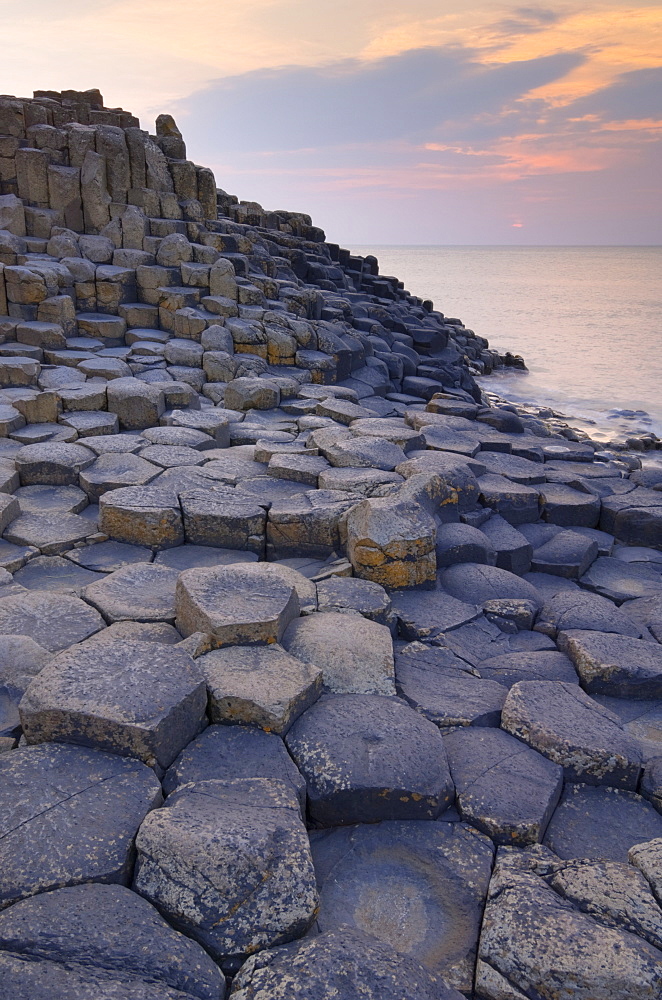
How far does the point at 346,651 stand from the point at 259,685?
21.5 inches

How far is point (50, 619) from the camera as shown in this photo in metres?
3.37

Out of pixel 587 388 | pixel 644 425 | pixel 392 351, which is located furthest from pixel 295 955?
pixel 587 388

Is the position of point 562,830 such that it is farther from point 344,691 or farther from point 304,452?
point 304,452

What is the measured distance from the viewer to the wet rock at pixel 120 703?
2432 mm

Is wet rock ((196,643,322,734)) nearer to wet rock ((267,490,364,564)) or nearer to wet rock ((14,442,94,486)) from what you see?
wet rock ((267,490,364,564))

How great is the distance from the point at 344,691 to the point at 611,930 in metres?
1.37

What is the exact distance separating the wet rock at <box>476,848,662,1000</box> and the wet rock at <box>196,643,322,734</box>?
3.32ft

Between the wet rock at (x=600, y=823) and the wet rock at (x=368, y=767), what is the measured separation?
18.2 inches

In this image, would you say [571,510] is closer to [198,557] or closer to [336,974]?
[198,557]

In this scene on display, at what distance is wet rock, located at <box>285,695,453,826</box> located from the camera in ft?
8.42

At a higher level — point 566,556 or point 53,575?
point 53,575

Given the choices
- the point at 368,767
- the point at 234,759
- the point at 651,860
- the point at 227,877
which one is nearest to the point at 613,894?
the point at 651,860

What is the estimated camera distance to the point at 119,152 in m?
10.3

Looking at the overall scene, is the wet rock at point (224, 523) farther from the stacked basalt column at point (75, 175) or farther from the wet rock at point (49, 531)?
the stacked basalt column at point (75, 175)
